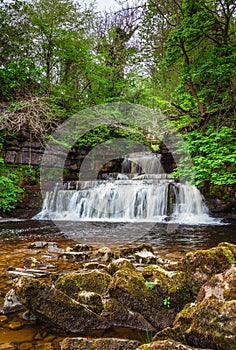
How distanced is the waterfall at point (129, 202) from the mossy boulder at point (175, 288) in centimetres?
689

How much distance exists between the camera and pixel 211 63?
23.7 ft

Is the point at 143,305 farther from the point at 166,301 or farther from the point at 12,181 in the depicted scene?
the point at 12,181

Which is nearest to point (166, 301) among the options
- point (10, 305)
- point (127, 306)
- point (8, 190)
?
point (127, 306)

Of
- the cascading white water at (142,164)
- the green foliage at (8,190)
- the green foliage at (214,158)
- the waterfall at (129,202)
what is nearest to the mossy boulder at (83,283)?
the green foliage at (214,158)

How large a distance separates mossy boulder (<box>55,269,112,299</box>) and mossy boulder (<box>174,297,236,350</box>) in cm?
92

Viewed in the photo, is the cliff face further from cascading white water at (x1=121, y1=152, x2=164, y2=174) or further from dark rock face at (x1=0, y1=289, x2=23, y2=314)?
dark rock face at (x1=0, y1=289, x2=23, y2=314)

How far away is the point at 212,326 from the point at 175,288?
75 cm

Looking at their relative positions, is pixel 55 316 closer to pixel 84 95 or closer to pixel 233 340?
pixel 233 340

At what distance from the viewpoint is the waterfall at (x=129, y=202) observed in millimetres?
9758

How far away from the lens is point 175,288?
219cm

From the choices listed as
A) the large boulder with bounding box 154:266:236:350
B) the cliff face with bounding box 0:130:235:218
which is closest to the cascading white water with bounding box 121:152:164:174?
the cliff face with bounding box 0:130:235:218

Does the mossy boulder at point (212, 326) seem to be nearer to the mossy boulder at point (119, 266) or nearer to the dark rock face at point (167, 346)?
the dark rock face at point (167, 346)

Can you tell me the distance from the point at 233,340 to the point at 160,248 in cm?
368

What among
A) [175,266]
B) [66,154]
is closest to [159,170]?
[66,154]
